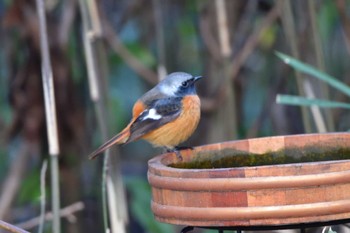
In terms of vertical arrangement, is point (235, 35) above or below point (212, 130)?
above

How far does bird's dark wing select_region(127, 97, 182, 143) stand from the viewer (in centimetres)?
380

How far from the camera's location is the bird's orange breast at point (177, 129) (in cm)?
397

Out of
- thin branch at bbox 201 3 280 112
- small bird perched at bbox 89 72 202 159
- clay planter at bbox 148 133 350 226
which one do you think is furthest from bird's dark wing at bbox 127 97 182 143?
clay planter at bbox 148 133 350 226

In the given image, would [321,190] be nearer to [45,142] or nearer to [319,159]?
[319,159]

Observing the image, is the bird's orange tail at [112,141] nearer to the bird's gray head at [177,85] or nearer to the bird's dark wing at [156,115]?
the bird's dark wing at [156,115]

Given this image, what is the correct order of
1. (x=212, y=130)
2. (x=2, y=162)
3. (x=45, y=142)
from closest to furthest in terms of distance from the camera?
(x=45, y=142) < (x=212, y=130) < (x=2, y=162)

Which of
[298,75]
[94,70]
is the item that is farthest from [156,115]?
[298,75]

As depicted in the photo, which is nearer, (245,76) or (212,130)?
(212,130)

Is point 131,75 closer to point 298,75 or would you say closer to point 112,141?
point 298,75

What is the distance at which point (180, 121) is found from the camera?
397cm

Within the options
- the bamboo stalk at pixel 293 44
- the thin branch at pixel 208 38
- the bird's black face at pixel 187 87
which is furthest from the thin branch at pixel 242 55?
the bamboo stalk at pixel 293 44

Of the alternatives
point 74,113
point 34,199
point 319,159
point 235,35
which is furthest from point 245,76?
point 319,159

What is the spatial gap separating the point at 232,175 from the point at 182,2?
4231 mm

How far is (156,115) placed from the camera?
3920 millimetres
